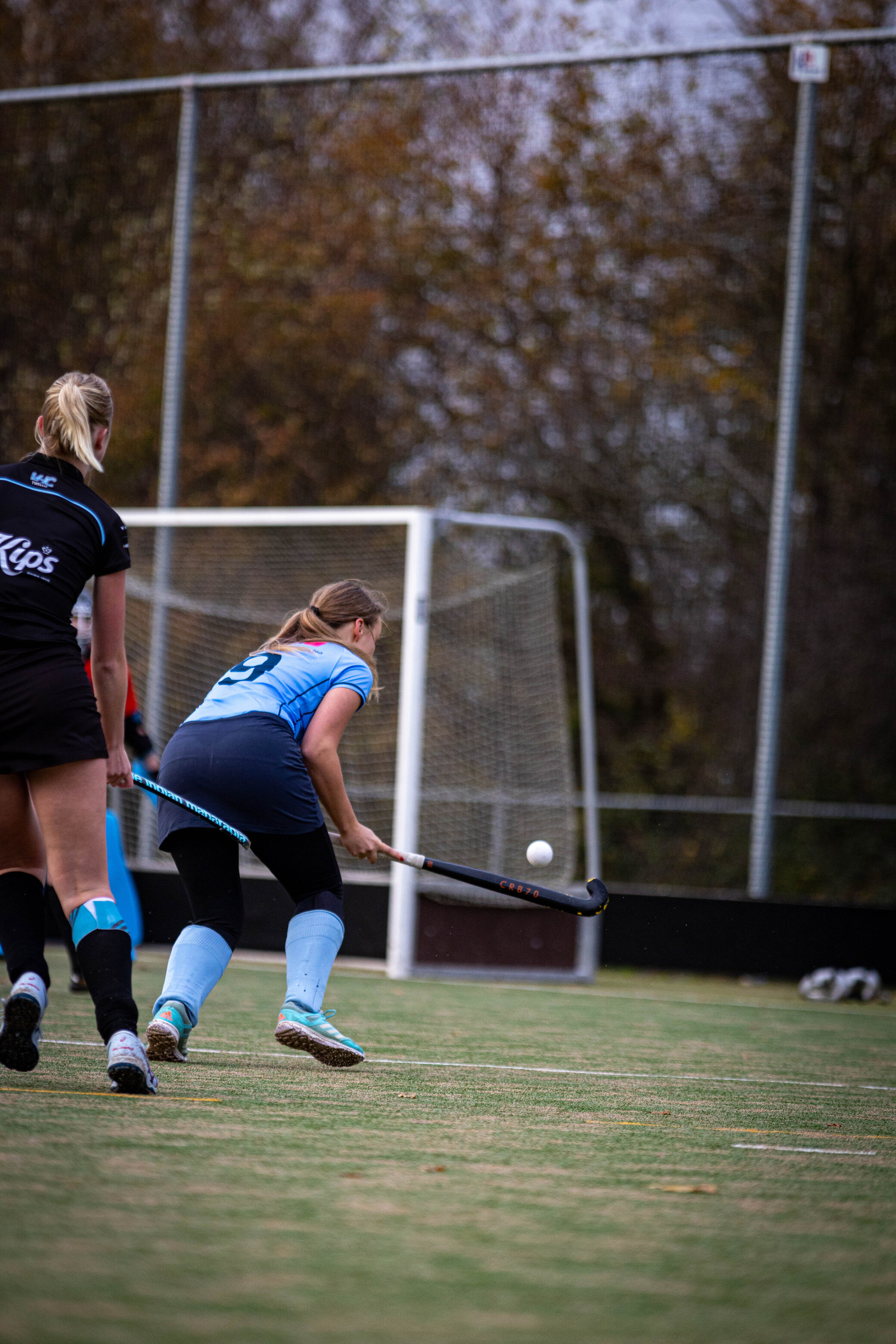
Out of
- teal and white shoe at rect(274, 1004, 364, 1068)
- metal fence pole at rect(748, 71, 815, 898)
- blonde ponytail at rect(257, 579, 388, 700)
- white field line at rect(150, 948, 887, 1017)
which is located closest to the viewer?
teal and white shoe at rect(274, 1004, 364, 1068)

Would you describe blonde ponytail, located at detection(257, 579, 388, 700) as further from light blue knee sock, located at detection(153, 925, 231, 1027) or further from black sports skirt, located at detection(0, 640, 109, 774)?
black sports skirt, located at detection(0, 640, 109, 774)

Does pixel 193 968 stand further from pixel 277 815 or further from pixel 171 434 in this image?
pixel 171 434

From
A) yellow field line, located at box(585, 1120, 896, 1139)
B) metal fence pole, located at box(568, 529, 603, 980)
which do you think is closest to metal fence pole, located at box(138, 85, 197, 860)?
metal fence pole, located at box(568, 529, 603, 980)

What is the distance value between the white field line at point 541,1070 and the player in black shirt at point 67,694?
3.45 ft

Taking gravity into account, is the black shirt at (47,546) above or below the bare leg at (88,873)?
above

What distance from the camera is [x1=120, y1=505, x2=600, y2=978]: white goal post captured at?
9383 millimetres

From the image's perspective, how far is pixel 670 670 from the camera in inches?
565

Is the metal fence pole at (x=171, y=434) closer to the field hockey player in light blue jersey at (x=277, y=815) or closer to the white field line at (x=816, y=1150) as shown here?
the field hockey player in light blue jersey at (x=277, y=815)

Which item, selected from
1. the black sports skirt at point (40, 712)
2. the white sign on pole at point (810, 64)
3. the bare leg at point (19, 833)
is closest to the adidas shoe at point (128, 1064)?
the bare leg at point (19, 833)

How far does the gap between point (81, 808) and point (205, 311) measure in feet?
43.6

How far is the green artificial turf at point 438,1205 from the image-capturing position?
2123 mm

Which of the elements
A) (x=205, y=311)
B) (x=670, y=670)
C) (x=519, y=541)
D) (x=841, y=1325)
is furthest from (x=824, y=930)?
(x=205, y=311)

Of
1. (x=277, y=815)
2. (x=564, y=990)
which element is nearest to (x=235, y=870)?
(x=277, y=815)

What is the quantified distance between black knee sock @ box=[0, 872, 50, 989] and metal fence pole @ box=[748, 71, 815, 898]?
657 cm
